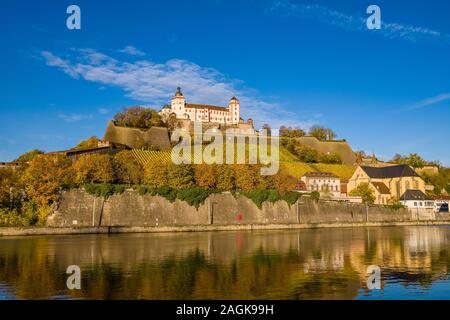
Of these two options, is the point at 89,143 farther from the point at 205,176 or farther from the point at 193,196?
the point at 193,196

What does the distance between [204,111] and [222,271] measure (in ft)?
306

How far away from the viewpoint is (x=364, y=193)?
6294cm

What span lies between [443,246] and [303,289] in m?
17.7

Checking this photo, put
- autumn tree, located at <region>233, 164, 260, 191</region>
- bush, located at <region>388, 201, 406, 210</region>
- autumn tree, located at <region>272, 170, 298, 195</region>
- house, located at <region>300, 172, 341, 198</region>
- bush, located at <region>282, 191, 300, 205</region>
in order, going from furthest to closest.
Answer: house, located at <region>300, 172, 341, 198</region>
bush, located at <region>388, 201, 406, 210</region>
autumn tree, located at <region>272, 170, 298, 195</region>
bush, located at <region>282, 191, 300, 205</region>
autumn tree, located at <region>233, 164, 260, 191</region>

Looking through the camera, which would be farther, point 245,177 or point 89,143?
point 89,143

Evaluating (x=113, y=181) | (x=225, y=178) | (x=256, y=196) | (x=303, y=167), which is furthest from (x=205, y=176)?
(x=303, y=167)

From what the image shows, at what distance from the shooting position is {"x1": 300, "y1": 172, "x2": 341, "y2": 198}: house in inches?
2667

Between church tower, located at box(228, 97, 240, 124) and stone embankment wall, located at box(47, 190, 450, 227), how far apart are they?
59072 mm

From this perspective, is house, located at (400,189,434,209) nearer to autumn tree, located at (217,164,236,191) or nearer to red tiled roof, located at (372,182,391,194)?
red tiled roof, located at (372,182,391,194)

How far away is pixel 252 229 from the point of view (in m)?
44.0

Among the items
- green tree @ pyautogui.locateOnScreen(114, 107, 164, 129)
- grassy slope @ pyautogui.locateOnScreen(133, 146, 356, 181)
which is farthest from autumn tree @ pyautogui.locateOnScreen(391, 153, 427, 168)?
green tree @ pyautogui.locateOnScreen(114, 107, 164, 129)

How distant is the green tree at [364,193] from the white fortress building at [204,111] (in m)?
47.2
